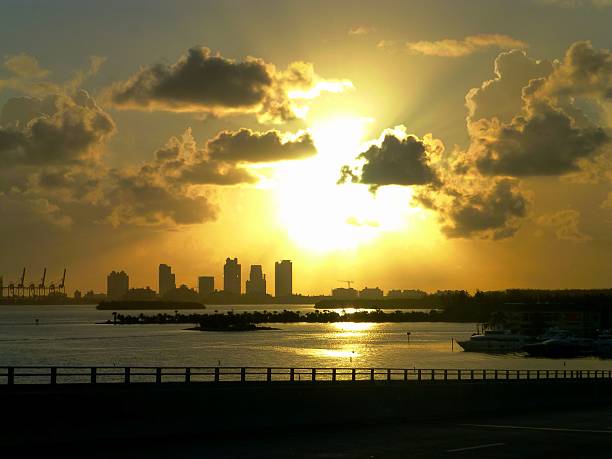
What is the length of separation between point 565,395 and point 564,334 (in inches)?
6150

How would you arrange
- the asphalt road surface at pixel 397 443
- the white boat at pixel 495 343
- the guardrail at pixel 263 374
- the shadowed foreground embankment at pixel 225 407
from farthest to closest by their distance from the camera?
the white boat at pixel 495 343 → the guardrail at pixel 263 374 → the shadowed foreground embankment at pixel 225 407 → the asphalt road surface at pixel 397 443

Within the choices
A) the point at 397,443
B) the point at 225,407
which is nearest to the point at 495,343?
the point at 225,407

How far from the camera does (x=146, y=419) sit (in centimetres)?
2875

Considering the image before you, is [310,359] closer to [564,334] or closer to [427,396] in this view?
[564,334]

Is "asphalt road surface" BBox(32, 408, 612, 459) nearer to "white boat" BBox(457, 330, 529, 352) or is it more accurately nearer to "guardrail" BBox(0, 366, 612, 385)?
"guardrail" BBox(0, 366, 612, 385)

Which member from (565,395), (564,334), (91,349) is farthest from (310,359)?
(565,395)

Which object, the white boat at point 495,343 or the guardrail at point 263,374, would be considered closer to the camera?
the guardrail at point 263,374

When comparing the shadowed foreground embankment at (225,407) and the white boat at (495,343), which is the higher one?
the shadowed foreground embankment at (225,407)

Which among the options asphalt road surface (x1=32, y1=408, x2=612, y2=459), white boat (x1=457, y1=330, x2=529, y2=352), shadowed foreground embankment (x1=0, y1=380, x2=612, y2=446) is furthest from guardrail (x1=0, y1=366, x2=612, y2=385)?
white boat (x1=457, y1=330, x2=529, y2=352)

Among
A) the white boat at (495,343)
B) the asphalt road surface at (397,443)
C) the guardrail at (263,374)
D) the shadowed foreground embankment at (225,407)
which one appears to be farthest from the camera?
the white boat at (495,343)

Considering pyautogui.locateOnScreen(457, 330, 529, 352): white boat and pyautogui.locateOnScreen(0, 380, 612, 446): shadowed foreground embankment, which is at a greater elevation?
pyautogui.locateOnScreen(0, 380, 612, 446): shadowed foreground embankment

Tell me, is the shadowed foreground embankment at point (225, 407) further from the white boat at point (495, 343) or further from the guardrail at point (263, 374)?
the white boat at point (495, 343)

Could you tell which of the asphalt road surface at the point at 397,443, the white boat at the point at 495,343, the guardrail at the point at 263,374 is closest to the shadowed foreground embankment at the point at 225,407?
the asphalt road surface at the point at 397,443

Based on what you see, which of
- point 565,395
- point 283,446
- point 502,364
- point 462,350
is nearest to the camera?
point 283,446
